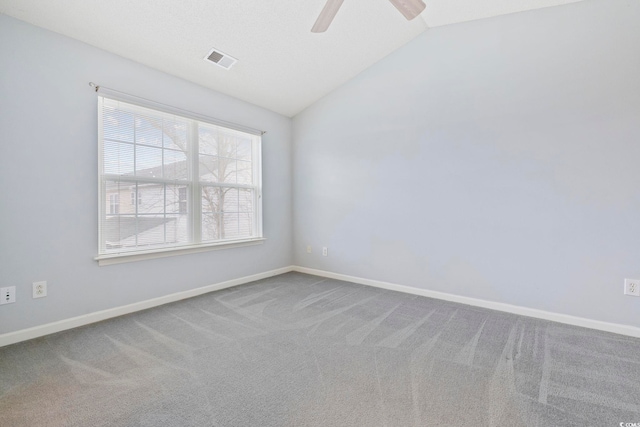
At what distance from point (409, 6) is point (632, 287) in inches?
109

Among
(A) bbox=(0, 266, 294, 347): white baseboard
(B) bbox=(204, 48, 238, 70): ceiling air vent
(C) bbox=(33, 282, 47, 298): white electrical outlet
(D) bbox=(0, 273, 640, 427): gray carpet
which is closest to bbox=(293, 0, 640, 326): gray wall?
(D) bbox=(0, 273, 640, 427): gray carpet

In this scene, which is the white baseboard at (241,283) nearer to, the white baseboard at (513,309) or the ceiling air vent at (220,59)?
the white baseboard at (513,309)

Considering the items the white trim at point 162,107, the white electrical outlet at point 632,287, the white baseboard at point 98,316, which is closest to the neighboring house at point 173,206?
the white trim at point 162,107

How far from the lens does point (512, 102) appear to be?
2637mm

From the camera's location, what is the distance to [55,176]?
7.30 feet

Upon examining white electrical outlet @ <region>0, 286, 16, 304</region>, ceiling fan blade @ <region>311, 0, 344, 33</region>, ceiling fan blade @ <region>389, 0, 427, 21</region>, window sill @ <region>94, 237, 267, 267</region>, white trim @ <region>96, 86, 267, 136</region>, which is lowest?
white electrical outlet @ <region>0, 286, 16, 304</region>

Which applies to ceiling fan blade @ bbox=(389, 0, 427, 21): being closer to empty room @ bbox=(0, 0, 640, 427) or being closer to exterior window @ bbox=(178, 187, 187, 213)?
empty room @ bbox=(0, 0, 640, 427)

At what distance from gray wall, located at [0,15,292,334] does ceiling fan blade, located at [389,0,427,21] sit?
2.33 m

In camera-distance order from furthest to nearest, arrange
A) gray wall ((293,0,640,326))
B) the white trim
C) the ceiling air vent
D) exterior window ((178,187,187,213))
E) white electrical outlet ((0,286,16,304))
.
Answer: exterior window ((178,187,187,213)), the ceiling air vent, the white trim, gray wall ((293,0,640,326)), white electrical outlet ((0,286,16,304))

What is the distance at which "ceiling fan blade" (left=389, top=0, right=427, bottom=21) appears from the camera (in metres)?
1.90

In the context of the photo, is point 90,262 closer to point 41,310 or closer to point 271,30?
point 41,310

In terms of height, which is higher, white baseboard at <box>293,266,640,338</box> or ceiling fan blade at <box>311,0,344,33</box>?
ceiling fan blade at <box>311,0,344,33</box>

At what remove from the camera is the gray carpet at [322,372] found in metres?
1.34

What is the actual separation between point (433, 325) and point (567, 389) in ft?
3.08
